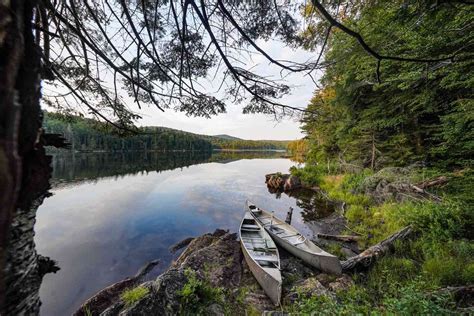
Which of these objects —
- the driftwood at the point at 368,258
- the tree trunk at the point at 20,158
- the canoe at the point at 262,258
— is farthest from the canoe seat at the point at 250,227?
the tree trunk at the point at 20,158

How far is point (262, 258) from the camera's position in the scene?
584cm

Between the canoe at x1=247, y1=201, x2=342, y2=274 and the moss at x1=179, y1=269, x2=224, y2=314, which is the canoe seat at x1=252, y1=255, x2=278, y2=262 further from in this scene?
the moss at x1=179, y1=269, x2=224, y2=314

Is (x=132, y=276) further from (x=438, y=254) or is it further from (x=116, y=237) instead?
(x=438, y=254)

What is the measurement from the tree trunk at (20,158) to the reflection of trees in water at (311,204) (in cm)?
1151

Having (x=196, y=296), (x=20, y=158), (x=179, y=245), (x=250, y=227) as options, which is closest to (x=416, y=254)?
(x=250, y=227)

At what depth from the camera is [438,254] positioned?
4.55m

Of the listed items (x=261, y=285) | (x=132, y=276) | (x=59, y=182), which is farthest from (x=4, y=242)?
(x=59, y=182)

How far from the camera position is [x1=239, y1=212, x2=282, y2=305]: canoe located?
184 inches

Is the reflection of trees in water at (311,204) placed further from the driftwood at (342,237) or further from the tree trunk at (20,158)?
the tree trunk at (20,158)

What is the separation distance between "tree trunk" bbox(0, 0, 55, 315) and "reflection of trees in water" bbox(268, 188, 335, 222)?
11506 mm

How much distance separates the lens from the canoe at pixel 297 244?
5.26 metres

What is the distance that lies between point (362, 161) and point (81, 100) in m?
16.3

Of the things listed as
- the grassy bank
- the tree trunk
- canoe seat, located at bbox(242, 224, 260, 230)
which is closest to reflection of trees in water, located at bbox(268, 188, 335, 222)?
the grassy bank

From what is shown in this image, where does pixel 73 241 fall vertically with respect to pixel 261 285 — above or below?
below
